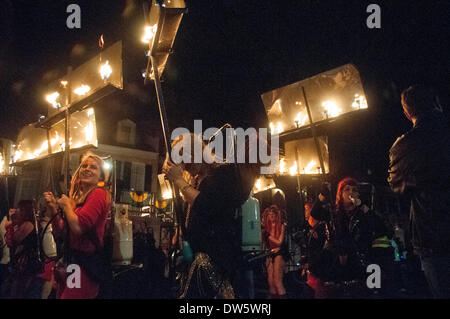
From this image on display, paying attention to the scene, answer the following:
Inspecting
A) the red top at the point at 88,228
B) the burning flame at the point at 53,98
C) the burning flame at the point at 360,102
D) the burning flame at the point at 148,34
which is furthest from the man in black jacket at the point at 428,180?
the burning flame at the point at 53,98

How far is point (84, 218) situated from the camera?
3.07 m

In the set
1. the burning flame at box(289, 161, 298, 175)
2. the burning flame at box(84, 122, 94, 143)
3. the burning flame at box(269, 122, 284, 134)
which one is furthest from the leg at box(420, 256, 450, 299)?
the burning flame at box(289, 161, 298, 175)

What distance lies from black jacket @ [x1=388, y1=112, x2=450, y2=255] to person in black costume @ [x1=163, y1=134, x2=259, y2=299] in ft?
4.53

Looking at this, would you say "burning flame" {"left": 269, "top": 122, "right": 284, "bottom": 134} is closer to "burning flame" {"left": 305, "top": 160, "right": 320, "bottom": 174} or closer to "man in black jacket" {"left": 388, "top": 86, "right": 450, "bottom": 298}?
"burning flame" {"left": 305, "top": 160, "right": 320, "bottom": 174}

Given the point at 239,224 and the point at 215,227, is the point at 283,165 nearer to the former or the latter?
the point at 239,224

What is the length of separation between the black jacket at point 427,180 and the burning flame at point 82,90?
151 inches

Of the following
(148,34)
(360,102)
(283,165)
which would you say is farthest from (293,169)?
(148,34)

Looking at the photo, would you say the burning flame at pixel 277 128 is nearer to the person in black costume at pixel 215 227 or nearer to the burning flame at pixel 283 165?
the burning flame at pixel 283 165

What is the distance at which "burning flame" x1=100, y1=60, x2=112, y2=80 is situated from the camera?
3.69 meters

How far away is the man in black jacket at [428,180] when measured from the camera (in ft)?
7.20

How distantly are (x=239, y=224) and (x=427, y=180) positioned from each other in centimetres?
164

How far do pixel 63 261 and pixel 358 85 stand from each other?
561 cm
